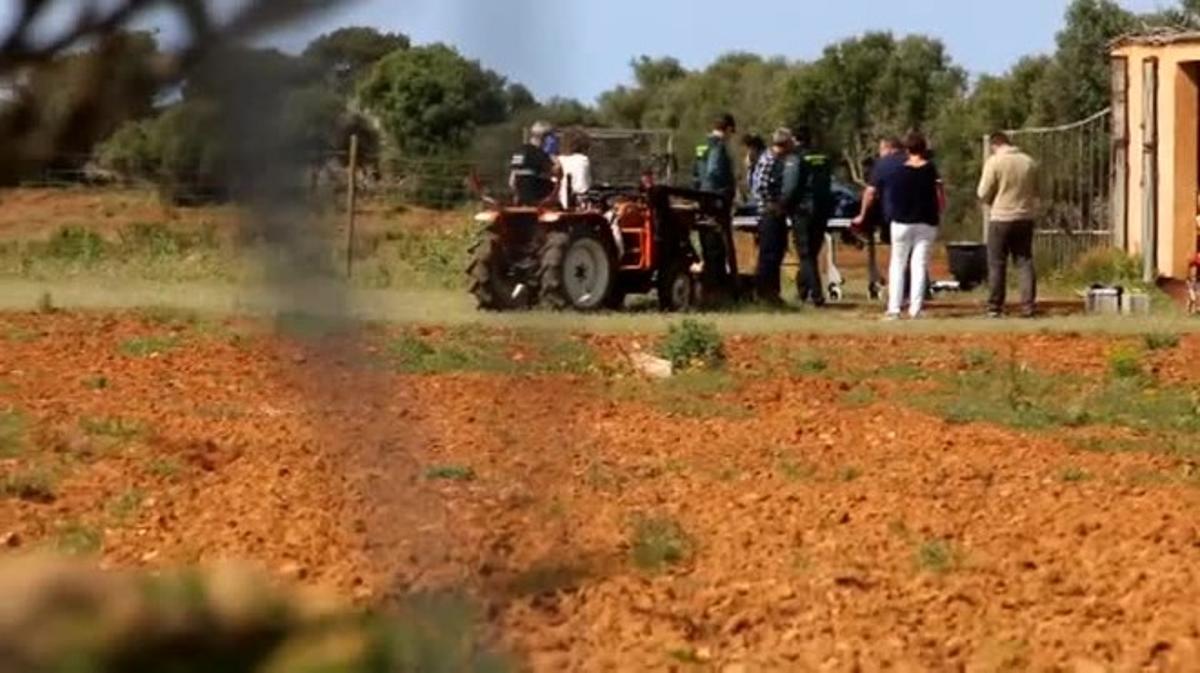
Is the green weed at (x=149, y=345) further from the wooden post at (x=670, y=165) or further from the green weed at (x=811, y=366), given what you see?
the wooden post at (x=670, y=165)

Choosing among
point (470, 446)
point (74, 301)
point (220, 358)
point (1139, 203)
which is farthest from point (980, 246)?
point (470, 446)

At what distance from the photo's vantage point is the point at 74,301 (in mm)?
24812

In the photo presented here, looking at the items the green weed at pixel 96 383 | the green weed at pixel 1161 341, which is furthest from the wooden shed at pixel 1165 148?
the green weed at pixel 96 383

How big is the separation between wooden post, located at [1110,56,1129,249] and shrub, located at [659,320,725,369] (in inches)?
474

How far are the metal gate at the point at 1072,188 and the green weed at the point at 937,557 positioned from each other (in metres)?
21.0

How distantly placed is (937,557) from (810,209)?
15597 mm

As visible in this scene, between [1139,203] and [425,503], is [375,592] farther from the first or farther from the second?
[1139,203]

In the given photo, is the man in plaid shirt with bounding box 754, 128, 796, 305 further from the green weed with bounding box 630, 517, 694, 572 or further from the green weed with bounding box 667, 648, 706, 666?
the green weed with bounding box 667, 648, 706, 666

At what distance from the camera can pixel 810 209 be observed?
24078mm

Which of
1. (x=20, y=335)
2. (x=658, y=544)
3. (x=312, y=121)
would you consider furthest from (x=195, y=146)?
(x=20, y=335)

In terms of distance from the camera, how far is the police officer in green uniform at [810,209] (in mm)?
23891

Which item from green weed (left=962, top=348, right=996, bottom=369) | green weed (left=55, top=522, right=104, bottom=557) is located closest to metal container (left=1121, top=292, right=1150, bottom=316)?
green weed (left=962, top=348, right=996, bottom=369)

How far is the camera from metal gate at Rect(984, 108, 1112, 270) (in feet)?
98.7

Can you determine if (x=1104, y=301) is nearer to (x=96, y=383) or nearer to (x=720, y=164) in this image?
(x=720, y=164)
